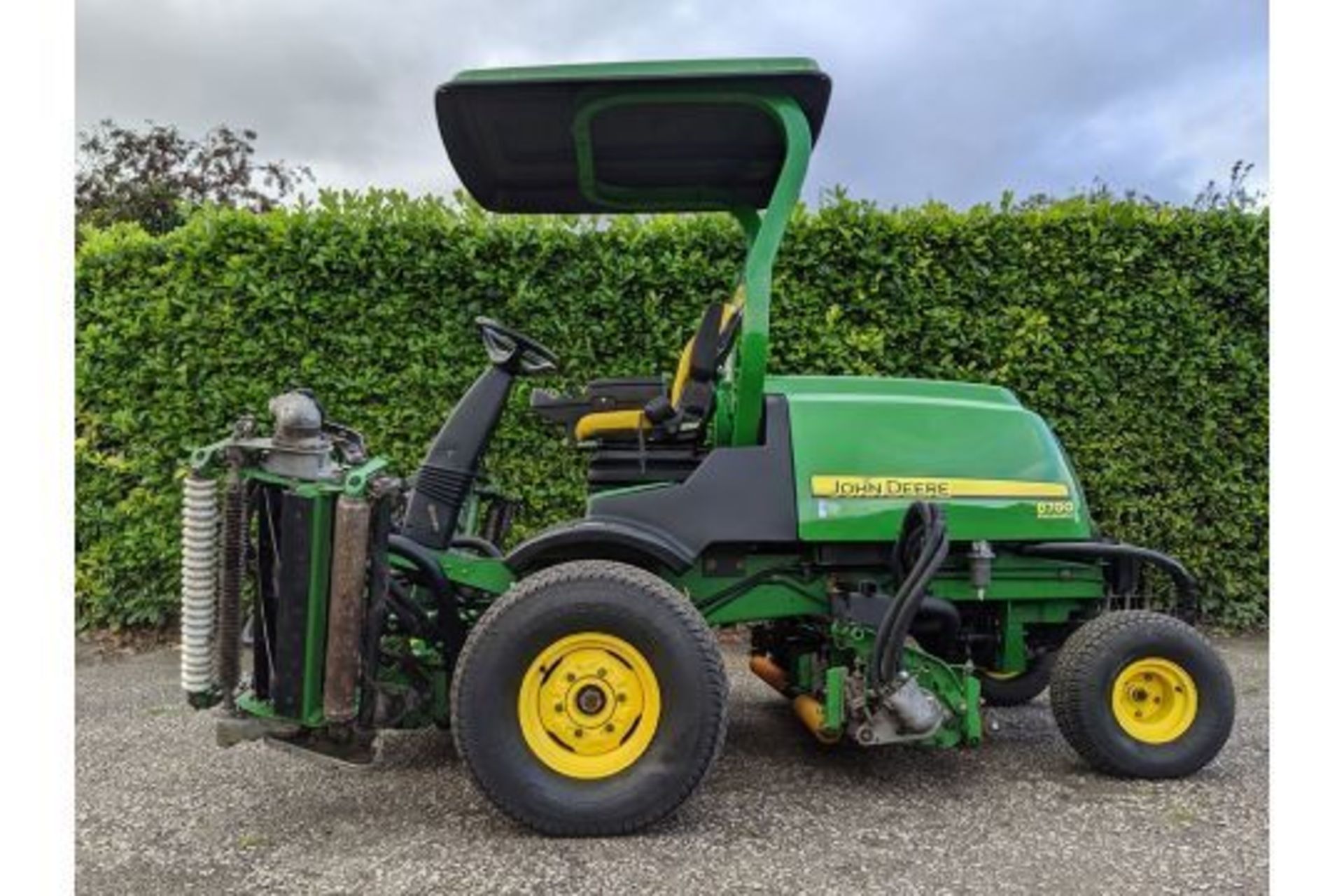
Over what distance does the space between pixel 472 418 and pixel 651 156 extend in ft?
3.96

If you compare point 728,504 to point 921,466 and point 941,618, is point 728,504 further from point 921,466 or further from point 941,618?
point 941,618

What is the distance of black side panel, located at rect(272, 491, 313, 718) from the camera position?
3160 mm

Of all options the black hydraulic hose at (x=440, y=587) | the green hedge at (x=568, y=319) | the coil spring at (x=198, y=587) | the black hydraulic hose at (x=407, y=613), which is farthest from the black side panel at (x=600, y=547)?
the green hedge at (x=568, y=319)

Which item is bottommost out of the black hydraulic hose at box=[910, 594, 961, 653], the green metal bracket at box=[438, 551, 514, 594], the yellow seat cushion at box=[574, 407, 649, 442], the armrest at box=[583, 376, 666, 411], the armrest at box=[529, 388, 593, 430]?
the black hydraulic hose at box=[910, 594, 961, 653]

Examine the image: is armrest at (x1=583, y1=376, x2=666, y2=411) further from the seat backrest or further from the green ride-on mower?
the seat backrest

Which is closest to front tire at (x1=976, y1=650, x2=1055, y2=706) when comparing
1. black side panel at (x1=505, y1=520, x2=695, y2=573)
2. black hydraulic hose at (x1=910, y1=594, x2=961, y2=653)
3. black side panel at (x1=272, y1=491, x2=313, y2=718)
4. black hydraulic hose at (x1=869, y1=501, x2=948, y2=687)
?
black hydraulic hose at (x1=910, y1=594, x2=961, y2=653)

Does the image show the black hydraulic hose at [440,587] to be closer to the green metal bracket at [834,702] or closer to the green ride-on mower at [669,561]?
the green ride-on mower at [669,561]

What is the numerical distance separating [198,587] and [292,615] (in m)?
0.30

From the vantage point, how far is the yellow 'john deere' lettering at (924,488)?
3.72m

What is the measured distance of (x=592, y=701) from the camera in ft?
10.9

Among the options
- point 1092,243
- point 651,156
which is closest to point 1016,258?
point 1092,243

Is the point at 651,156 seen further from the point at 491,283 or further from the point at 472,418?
the point at 491,283

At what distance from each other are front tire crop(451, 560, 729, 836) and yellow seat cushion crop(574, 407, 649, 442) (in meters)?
0.67

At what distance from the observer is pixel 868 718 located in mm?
3521
